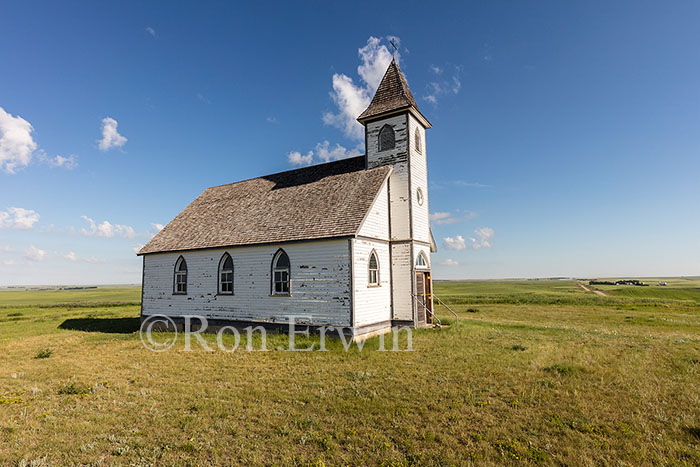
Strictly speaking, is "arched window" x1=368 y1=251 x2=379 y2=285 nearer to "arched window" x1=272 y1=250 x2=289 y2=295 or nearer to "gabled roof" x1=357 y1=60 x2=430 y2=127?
"arched window" x1=272 y1=250 x2=289 y2=295

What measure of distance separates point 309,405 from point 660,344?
15115 millimetres

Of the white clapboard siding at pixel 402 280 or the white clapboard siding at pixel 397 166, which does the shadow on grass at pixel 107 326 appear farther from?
the white clapboard siding at pixel 397 166

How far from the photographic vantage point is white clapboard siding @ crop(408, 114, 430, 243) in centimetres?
1878

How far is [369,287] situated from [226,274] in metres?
7.94

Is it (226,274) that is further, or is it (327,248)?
(226,274)

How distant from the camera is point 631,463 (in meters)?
5.46

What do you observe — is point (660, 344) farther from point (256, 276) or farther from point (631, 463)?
point (256, 276)

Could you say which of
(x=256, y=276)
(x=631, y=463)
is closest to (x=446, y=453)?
(x=631, y=463)

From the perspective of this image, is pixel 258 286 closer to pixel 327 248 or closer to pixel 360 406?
pixel 327 248

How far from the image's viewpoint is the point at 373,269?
17234 millimetres

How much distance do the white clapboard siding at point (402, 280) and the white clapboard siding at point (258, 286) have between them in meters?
3.77

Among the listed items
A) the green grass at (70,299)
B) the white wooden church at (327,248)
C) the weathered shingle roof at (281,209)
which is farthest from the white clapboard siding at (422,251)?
the green grass at (70,299)

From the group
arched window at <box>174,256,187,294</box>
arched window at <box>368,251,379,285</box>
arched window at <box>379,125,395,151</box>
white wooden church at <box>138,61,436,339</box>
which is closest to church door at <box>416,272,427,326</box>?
white wooden church at <box>138,61,436,339</box>

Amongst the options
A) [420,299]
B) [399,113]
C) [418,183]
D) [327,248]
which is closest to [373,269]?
[327,248]
